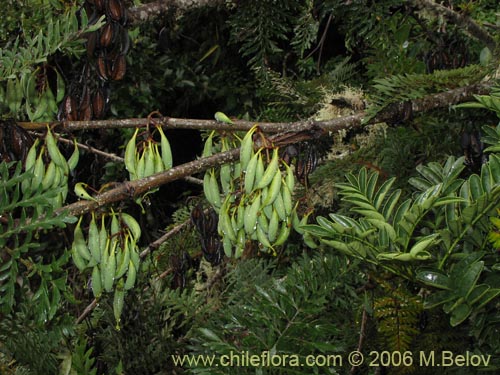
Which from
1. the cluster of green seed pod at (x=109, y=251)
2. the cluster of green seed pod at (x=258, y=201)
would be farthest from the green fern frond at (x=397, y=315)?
the cluster of green seed pod at (x=109, y=251)

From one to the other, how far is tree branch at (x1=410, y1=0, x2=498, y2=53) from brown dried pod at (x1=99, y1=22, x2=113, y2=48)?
439 millimetres

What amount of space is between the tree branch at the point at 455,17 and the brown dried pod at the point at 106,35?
44cm

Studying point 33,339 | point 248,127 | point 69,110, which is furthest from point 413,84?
point 33,339

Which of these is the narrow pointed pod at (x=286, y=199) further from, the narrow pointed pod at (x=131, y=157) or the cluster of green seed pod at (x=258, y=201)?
the narrow pointed pod at (x=131, y=157)

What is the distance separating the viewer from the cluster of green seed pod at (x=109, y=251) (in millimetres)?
732

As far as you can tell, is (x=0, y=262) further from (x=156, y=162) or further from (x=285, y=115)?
(x=285, y=115)

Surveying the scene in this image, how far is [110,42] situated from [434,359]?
52 cm

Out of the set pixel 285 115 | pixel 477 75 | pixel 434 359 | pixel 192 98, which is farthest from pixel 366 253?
pixel 192 98

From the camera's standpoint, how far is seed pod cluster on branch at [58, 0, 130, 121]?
0.83 m

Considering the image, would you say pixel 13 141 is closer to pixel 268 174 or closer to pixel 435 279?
pixel 268 174

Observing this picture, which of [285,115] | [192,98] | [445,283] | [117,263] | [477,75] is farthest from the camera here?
[192,98]

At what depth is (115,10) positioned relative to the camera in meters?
0.83

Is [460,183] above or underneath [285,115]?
above

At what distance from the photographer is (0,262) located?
2.27 feet
